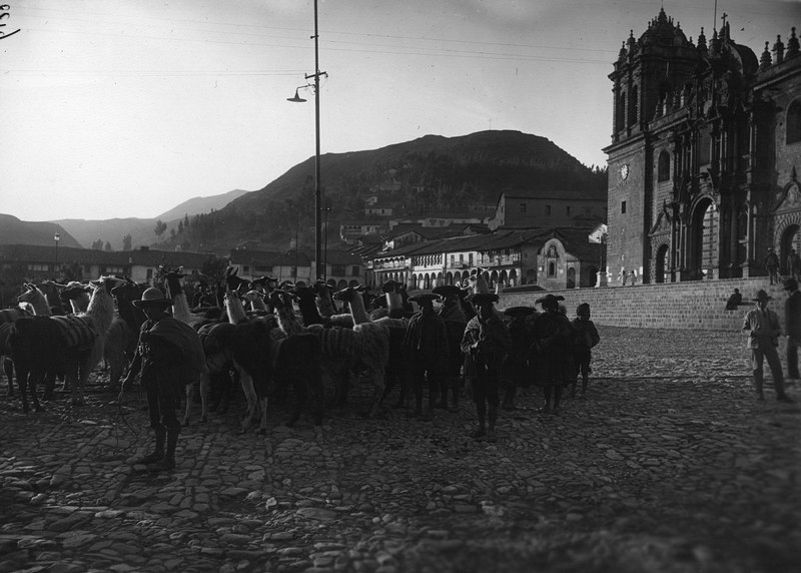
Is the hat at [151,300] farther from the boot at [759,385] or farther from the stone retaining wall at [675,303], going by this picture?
the stone retaining wall at [675,303]

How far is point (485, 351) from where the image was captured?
24.8 ft

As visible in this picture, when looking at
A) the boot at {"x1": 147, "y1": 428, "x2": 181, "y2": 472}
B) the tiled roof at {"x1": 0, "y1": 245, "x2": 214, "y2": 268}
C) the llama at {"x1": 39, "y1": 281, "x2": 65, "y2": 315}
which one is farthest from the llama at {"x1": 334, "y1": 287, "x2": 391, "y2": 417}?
the tiled roof at {"x1": 0, "y1": 245, "x2": 214, "y2": 268}

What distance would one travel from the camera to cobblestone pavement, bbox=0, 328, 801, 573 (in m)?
1.34

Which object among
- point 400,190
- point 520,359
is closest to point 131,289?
point 520,359

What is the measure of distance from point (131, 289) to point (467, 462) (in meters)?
7.64

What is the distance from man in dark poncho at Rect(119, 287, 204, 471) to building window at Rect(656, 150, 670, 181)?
137 ft

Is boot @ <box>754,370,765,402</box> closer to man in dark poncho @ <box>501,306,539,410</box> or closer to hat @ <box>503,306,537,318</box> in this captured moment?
man in dark poncho @ <box>501,306,539,410</box>

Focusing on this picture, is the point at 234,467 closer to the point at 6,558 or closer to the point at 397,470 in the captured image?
the point at 397,470

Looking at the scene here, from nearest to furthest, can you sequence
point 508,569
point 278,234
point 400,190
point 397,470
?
point 508,569 < point 397,470 < point 278,234 < point 400,190

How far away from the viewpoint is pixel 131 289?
439 inches

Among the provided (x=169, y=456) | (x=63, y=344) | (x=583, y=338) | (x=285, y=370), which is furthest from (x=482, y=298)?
(x=63, y=344)

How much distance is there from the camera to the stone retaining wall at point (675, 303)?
24438 millimetres

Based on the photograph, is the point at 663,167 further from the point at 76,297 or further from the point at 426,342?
the point at 76,297

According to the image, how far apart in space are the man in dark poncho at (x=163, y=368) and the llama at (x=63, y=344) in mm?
3814
